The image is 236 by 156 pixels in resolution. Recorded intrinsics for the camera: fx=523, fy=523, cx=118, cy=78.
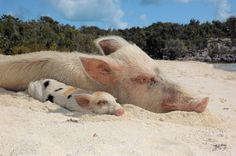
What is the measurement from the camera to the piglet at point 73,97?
680 cm

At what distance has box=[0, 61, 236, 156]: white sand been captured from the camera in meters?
4.96

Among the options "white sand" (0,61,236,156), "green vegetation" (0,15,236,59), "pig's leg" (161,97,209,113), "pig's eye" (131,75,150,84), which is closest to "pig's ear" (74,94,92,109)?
"white sand" (0,61,236,156)

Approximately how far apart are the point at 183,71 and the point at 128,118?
10750mm

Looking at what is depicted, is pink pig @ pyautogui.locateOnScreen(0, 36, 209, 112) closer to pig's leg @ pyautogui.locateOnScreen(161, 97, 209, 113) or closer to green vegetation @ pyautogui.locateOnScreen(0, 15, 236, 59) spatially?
pig's leg @ pyautogui.locateOnScreen(161, 97, 209, 113)

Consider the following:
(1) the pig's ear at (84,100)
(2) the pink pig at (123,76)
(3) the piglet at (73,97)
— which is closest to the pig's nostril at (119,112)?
(3) the piglet at (73,97)

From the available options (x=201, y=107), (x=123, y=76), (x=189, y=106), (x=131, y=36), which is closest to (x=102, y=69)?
(x=123, y=76)

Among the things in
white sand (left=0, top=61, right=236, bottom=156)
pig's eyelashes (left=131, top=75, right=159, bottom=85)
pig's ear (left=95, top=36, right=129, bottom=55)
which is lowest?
white sand (left=0, top=61, right=236, bottom=156)

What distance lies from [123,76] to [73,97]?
2.57 ft

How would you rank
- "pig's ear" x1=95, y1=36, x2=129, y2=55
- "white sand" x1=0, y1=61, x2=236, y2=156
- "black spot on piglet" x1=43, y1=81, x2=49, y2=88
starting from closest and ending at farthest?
"white sand" x1=0, y1=61, x2=236, y2=156, "black spot on piglet" x1=43, y1=81, x2=49, y2=88, "pig's ear" x1=95, y1=36, x2=129, y2=55

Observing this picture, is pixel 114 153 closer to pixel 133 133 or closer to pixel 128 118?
pixel 133 133

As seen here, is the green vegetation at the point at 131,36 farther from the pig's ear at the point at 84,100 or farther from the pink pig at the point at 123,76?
the pig's ear at the point at 84,100

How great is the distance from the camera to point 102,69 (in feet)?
23.9

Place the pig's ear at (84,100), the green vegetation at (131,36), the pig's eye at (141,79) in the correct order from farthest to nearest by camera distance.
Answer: the green vegetation at (131,36)
the pig's eye at (141,79)
the pig's ear at (84,100)

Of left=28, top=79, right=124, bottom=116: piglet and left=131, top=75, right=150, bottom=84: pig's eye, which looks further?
left=131, top=75, right=150, bottom=84: pig's eye
